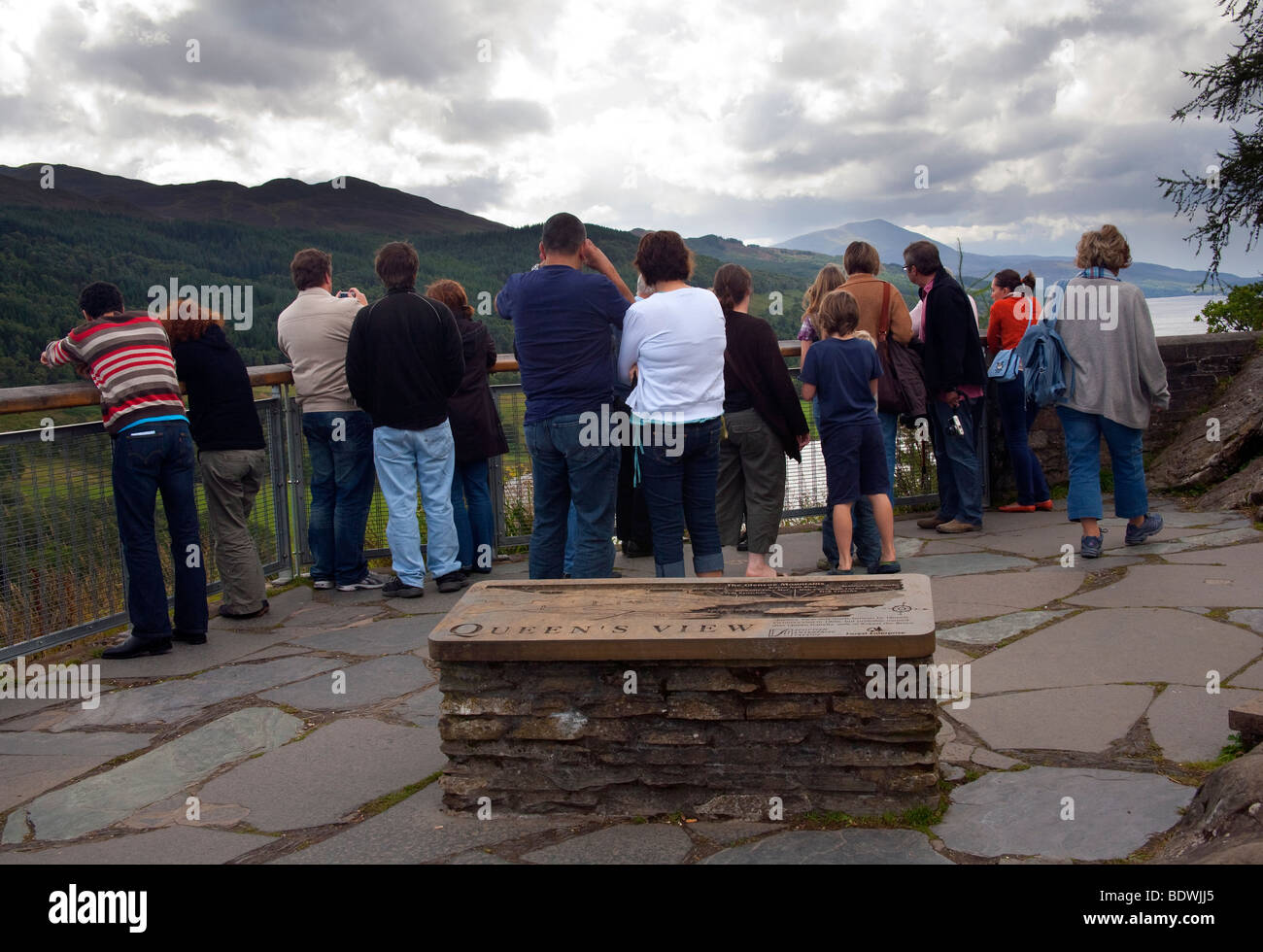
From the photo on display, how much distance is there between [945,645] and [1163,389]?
272 cm

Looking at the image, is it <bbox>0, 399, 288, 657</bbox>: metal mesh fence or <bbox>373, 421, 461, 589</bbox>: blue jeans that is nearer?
<bbox>0, 399, 288, 657</bbox>: metal mesh fence

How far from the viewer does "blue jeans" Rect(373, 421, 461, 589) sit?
6.74 meters

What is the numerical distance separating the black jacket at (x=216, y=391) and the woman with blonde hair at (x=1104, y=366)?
487 cm

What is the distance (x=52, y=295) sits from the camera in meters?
36.1

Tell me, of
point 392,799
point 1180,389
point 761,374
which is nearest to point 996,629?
point 761,374

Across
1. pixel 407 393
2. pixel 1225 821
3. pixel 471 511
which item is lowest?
pixel 1225 821

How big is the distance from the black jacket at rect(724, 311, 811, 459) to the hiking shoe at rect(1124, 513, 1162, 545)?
249 centimetres

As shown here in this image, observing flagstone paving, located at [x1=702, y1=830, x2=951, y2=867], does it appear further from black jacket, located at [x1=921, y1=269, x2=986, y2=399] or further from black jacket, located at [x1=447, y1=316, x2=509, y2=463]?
black jacket, located at [x1=921, y1=269, x2=986, y2=399]

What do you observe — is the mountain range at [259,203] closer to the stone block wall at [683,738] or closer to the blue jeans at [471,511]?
the blue jeans at [471,511]

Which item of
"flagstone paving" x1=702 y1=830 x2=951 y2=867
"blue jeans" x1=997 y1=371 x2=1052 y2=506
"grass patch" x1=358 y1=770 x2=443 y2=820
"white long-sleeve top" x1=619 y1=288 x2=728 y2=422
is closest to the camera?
"flagstone paving" x1=702 y1=830 x2=951 y2=867

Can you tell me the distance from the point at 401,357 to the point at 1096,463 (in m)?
4.28

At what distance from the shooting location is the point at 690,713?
336cm

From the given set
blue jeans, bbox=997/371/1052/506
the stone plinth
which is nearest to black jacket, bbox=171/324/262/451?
the stone plinth

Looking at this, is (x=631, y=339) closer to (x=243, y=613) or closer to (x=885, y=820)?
(x=885, y=820)
